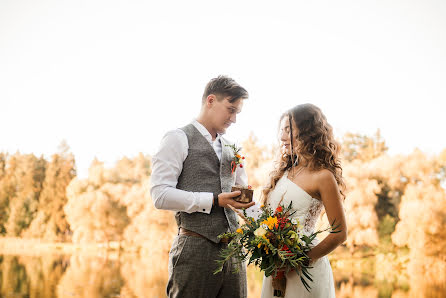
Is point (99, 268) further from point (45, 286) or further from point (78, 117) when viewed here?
point (78, 117)

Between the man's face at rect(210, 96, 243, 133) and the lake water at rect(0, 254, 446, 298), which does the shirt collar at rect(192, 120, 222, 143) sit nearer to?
the man's face at rect(210, 96, 243, 133)

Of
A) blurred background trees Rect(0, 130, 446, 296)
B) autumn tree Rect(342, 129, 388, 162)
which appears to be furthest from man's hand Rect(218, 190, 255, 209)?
autumn tree Rect(342, 129, 388, 162)

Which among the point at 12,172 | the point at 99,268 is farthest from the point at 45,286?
the point at 12,172

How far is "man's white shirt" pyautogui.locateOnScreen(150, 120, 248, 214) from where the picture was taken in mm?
2184

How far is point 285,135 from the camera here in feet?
7.75

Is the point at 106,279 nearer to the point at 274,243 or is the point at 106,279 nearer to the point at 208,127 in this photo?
the point at 208,127

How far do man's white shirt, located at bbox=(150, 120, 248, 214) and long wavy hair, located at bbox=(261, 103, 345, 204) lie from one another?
1.68 ft

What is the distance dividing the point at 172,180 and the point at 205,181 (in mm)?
189

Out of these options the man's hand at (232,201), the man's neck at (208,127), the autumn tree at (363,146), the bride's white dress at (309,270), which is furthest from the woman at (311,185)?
the autumn tree at (363,146)

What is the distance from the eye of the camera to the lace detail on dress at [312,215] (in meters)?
2.16

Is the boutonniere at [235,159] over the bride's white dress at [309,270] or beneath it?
over

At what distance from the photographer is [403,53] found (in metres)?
17.8

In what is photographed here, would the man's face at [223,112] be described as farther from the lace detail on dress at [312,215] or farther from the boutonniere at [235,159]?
the lace detail on dress at [312,215]

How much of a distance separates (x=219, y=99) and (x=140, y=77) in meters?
20.8
